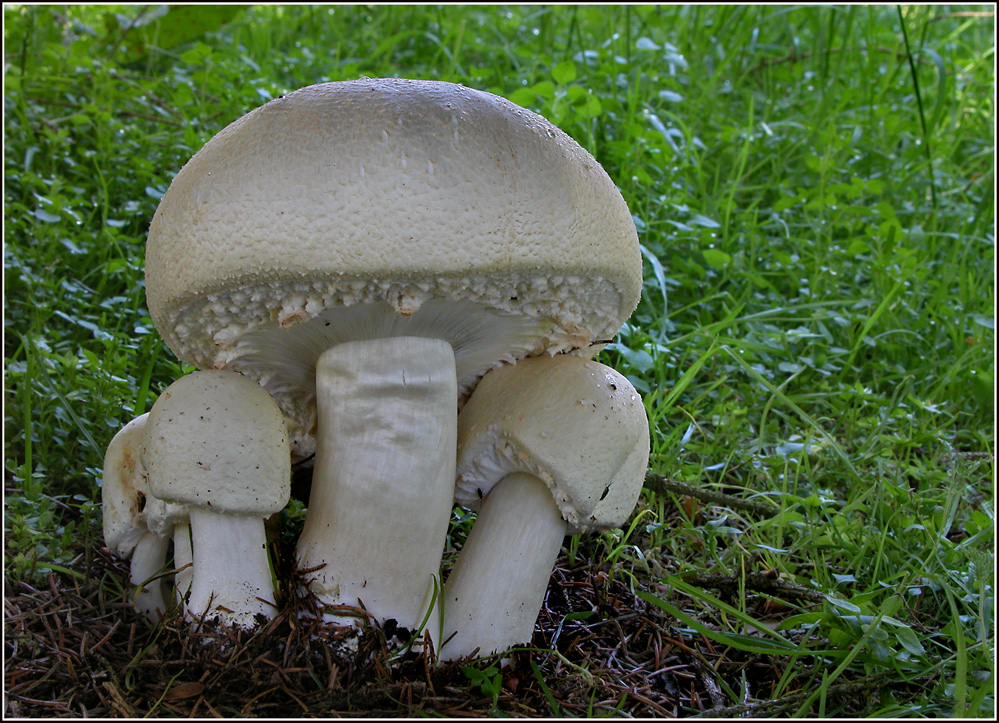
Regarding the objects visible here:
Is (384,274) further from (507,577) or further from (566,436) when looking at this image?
(507,577)

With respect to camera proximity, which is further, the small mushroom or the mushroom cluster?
the small mushroom

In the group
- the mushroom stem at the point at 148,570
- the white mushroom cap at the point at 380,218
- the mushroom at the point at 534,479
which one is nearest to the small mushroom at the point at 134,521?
the mushroom stem at the point at 148,570

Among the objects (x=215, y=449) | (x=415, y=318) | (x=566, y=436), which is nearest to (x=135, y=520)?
(x=215, y=449)

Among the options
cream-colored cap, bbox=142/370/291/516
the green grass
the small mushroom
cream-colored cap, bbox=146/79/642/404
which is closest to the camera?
cream-colored cap, bbox=146/79/642/404

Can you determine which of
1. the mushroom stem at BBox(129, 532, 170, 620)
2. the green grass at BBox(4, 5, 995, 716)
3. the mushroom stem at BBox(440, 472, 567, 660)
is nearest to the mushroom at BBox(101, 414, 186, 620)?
the mushroom stem at BBox(129, 532, 170, 620)

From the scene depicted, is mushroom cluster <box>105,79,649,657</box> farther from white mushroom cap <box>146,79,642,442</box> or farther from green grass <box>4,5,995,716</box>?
green grass <box>4,5,995,716</box>

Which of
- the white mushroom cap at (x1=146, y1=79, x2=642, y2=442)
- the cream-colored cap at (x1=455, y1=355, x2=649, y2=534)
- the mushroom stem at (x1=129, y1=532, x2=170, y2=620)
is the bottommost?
Result: the mushroom stem at (x1=129, y1=532, x2=170, y2=620)

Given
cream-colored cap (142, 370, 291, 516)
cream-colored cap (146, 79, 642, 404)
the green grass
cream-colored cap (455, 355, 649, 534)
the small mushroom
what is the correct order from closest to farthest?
cream-colored cap (146, 79, 642, 404)
cream-colored cap (142, 370, 291, 516)
cream-colored cap (455, 355, 649, 534)
the small mushroom
the green grass

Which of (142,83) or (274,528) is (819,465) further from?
(142,83)
